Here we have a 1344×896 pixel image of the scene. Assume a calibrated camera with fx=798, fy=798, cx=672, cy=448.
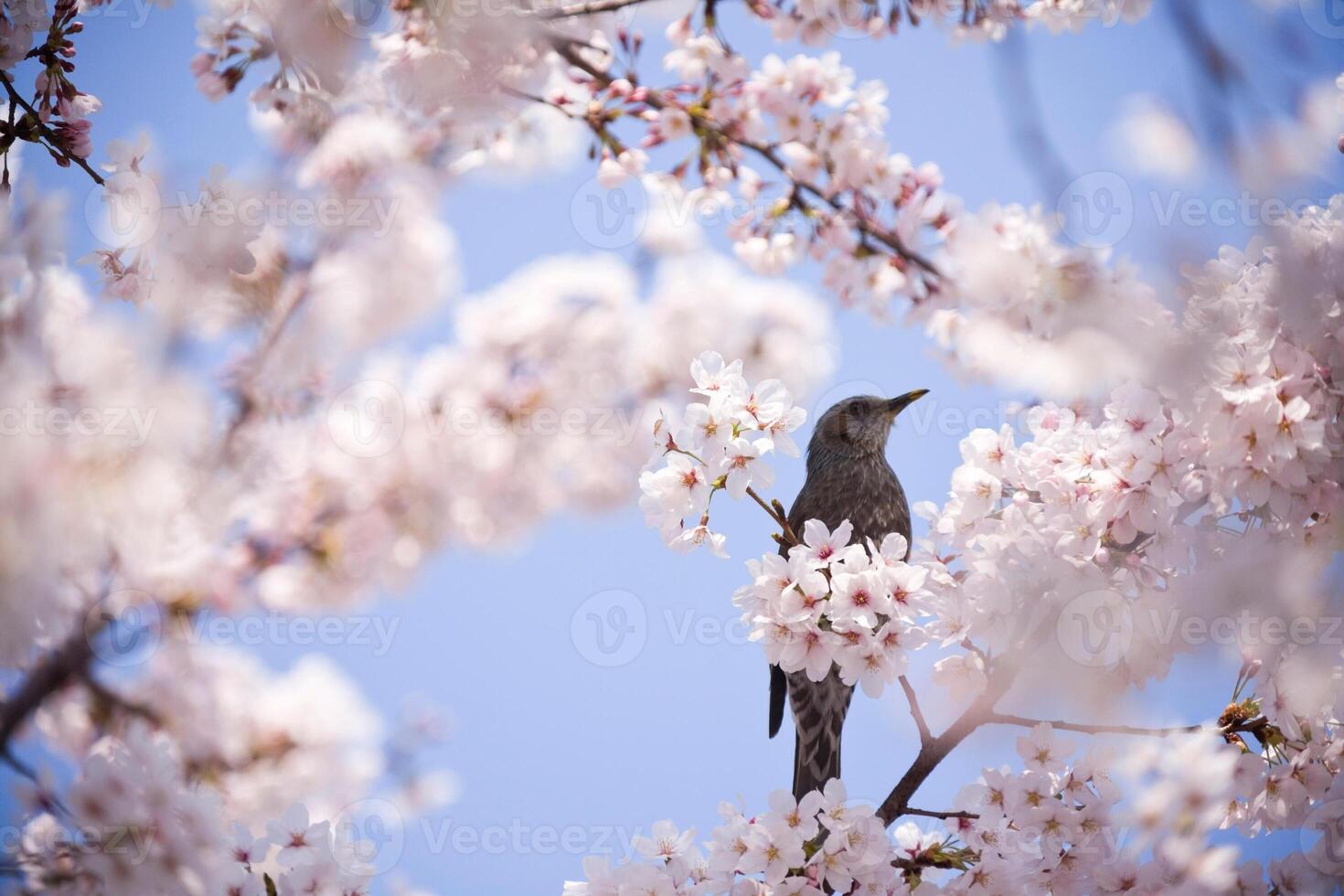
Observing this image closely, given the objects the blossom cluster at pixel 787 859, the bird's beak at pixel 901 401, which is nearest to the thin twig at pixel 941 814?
the blossom cluster at pixel 787 859

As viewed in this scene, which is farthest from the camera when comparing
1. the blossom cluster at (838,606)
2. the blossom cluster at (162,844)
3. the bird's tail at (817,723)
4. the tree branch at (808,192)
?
the tree branch at (808,192)

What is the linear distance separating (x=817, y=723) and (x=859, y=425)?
1.33m

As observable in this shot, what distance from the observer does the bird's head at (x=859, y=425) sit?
3637 millimetres

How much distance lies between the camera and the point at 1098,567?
1898mm

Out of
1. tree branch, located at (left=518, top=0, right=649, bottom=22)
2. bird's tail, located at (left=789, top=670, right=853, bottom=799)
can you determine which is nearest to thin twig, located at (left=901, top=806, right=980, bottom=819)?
bird's tail, located at (left=789, top=670, right=853, bottom=799)

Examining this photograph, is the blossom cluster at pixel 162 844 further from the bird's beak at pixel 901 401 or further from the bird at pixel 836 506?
the bird's beak at pixel 901 401

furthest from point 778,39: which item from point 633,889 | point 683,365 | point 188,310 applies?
point 633,889

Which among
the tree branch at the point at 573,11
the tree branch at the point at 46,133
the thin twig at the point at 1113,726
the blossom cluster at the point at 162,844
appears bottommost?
the blossom cluster at the point at 162,844

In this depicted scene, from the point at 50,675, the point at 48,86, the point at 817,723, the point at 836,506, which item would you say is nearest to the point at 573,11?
the point at 48,86

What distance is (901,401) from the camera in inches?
140

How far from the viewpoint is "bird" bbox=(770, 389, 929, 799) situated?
3213 mm

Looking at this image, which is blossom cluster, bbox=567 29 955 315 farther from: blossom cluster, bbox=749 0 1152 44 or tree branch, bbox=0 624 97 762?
tree branch, bbox=0 624 97 762

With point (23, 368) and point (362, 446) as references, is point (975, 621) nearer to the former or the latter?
point (23, 368)

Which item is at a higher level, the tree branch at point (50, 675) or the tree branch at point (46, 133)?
the tree branch at point (46, 133)
